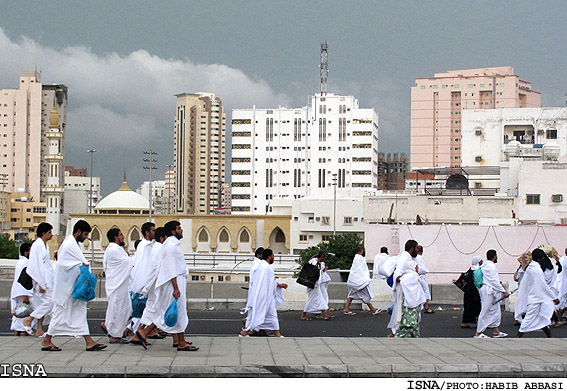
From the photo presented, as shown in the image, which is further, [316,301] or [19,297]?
[316,301]

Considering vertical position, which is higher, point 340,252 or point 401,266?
point 401,266

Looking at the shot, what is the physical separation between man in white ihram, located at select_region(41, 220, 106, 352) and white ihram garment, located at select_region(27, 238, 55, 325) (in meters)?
1.42

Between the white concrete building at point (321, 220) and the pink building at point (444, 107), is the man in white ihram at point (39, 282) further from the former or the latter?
the pink building at point (444, 107)

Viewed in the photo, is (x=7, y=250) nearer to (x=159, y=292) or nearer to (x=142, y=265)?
(x=142, y=265)

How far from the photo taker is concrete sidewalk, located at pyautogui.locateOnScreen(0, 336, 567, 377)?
8.20m

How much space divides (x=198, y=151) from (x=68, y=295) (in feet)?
520

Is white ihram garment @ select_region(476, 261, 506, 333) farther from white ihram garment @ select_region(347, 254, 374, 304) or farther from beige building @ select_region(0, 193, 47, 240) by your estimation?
beige building @ select_region(0, 193, 47, 240)

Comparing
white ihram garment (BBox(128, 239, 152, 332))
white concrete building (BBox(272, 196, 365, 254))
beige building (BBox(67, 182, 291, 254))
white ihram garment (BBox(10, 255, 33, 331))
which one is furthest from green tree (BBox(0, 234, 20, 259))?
white ihram garment (BBox(128, 239, 152, 332))

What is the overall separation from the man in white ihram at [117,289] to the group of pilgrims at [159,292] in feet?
0.04

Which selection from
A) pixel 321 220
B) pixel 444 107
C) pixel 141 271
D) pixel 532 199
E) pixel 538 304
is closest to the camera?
pixel 141 271

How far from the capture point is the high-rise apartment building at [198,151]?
6447 inches

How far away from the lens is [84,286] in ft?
31.0

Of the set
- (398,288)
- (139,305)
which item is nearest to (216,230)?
(398,288)

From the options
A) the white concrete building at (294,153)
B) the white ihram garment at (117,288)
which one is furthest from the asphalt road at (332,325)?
the white concrete building at (294,153)
